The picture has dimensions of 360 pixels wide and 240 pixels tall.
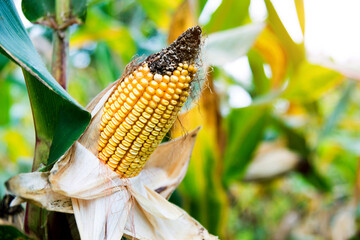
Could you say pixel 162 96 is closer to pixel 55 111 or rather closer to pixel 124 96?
pixel 124 96

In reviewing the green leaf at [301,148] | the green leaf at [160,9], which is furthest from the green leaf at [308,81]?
the green leaf at [160,9]

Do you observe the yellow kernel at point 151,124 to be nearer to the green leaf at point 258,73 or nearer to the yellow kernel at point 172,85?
the yellow kernel at point 172,85

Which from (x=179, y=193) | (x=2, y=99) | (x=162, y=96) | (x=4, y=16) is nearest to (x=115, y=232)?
(x=162, y=96)

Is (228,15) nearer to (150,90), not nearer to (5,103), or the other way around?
(150,90)

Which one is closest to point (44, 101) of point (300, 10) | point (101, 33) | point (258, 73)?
point (300, 10)

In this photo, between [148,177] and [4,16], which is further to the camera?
[148,177]

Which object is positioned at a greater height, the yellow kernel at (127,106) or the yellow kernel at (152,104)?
the yellow kernel at (127,106)
